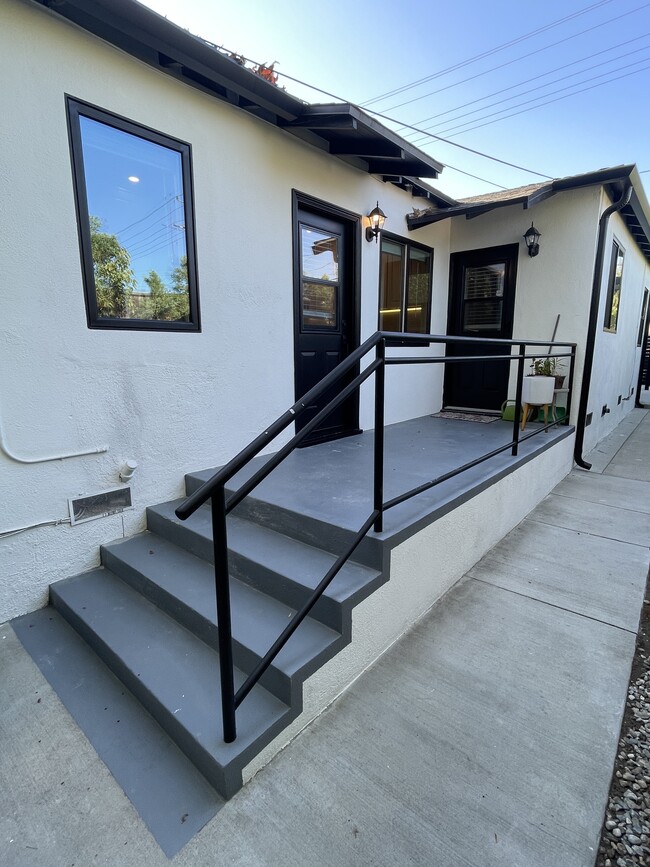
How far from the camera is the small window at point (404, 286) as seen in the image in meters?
4.43

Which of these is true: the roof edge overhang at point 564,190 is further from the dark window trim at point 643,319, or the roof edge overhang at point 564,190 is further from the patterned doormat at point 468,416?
the dark window trim at point 643,319

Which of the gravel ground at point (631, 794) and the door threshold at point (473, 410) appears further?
the door threshold at point (473, 410)

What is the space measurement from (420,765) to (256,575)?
37.7 inches

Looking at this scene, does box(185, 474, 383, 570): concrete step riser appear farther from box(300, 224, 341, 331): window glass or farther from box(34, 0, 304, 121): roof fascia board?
box(34, 0, 304, 121): roof fascia board

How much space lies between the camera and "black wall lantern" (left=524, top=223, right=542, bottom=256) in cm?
460

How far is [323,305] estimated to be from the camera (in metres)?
3.81

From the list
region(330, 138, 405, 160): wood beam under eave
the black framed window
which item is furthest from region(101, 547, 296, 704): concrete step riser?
region(330, 138, 405, 160): wood beam under eave

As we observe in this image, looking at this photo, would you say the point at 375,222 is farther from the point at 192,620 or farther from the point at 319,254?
the point at 192,620

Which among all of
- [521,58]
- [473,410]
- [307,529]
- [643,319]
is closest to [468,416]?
[473,410]

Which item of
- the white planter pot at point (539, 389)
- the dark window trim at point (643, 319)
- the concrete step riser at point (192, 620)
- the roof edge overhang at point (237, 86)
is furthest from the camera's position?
the dark window trim at point (643, 319)

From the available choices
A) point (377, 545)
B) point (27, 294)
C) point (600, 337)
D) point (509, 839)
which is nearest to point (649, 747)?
point (509, 839)

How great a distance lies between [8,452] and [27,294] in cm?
78

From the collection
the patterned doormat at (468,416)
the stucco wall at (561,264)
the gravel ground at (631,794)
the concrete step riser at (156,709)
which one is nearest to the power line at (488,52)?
the stucco wall at (561,264)

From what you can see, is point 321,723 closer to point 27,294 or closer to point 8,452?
point 8,452
